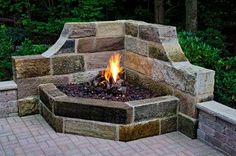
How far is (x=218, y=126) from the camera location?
452cm

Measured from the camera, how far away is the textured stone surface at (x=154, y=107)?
4.79m

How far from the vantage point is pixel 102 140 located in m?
4.81

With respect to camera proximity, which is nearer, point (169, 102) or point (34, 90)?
point (169, 102)

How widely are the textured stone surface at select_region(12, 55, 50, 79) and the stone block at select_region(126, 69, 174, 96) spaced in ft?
4.67

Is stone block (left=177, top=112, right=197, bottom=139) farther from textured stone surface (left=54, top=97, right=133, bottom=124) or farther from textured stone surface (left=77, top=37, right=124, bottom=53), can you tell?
textured stone surface (left=77, top=37, right=124, bottom=53)

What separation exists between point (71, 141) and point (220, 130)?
192cm

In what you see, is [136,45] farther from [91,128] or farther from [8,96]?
[8,96]

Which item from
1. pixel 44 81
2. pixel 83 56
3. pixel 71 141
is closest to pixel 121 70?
pixel 83 56

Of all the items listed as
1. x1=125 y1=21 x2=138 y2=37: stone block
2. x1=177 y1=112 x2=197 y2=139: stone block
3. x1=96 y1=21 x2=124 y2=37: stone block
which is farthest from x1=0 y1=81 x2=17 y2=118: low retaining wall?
x1=177 y1=112 x2=197 y2=139: stone block

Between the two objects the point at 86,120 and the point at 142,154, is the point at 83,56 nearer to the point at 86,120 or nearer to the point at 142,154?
the point at 86,120

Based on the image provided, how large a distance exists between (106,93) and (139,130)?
882 millimetres

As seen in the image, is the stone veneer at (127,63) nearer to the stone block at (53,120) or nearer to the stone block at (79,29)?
the stone block at (79,29)

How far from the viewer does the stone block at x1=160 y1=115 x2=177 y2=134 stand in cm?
504

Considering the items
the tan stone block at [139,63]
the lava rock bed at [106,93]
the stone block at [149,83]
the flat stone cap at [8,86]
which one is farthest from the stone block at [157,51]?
the flat stone cap at [8,86]
